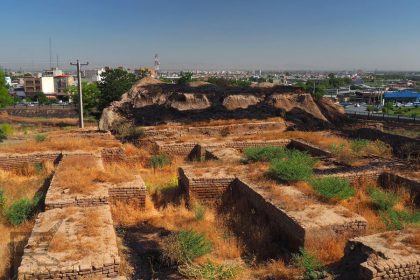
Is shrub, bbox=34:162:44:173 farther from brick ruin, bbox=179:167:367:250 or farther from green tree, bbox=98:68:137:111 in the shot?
green tree, bbox=98:68:137:111

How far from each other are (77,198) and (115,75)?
3550cm

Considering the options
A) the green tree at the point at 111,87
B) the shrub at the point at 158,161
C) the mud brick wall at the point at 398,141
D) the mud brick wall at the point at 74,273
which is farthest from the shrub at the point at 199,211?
the green tree at the point at 111,87

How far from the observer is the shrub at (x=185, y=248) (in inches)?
185

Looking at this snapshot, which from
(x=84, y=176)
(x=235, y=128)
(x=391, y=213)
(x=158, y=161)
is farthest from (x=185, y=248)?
(x=235, y=128)

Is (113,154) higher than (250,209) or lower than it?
higher

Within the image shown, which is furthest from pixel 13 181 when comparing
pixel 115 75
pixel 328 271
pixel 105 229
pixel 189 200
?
pixel 115 75

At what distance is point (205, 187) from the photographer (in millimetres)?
7328

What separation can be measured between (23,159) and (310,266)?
8066mm

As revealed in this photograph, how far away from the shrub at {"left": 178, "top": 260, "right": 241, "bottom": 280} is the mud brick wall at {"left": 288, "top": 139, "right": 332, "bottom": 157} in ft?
20.8

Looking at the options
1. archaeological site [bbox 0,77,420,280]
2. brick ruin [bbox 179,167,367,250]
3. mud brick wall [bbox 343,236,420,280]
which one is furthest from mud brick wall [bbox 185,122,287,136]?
mud brick wall [bbox 343,236,420,280]

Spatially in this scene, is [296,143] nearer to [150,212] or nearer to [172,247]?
[150,212]

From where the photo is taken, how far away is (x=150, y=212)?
688cm

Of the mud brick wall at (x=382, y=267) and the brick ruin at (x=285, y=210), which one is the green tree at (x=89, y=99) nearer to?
the brick ruin at (x=285, y=210)

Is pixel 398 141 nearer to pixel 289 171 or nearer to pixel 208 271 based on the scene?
pixel 289 171
